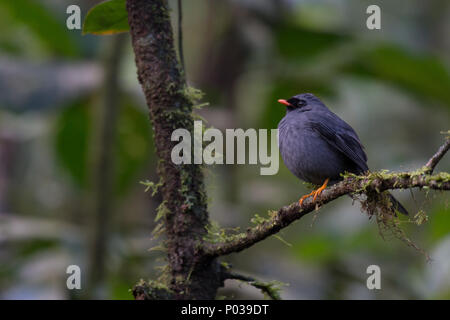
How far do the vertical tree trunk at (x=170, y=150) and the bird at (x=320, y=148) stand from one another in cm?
88

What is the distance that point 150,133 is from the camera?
7.12 meters

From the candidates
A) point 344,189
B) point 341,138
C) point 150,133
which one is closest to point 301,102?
point 341,138

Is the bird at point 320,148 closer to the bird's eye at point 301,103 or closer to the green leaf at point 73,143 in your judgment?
the bird's eye at point 301,103

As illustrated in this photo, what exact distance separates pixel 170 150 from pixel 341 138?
1.30 m

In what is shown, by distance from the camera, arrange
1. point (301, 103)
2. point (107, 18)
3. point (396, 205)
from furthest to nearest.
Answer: point (301, 103) → point (107, 18) → point (396, 205)

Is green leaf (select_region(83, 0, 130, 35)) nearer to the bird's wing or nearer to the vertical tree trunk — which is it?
the vertical tree trunk

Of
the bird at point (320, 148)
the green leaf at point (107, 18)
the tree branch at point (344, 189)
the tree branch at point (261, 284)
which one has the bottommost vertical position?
the tree branch at point (261, 284)

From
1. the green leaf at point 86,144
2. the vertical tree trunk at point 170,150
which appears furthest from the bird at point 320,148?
the green leaf at point 86,144

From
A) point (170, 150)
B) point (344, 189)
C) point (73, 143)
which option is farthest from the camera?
point (73, 143)

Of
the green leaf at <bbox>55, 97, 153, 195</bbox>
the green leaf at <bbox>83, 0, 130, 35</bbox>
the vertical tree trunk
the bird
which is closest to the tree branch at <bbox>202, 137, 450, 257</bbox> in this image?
the vertical tree trunk

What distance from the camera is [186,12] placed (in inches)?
383

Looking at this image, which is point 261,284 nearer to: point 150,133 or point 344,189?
point 344,189

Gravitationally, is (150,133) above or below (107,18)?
above

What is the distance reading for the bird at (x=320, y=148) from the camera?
3.55 meters
